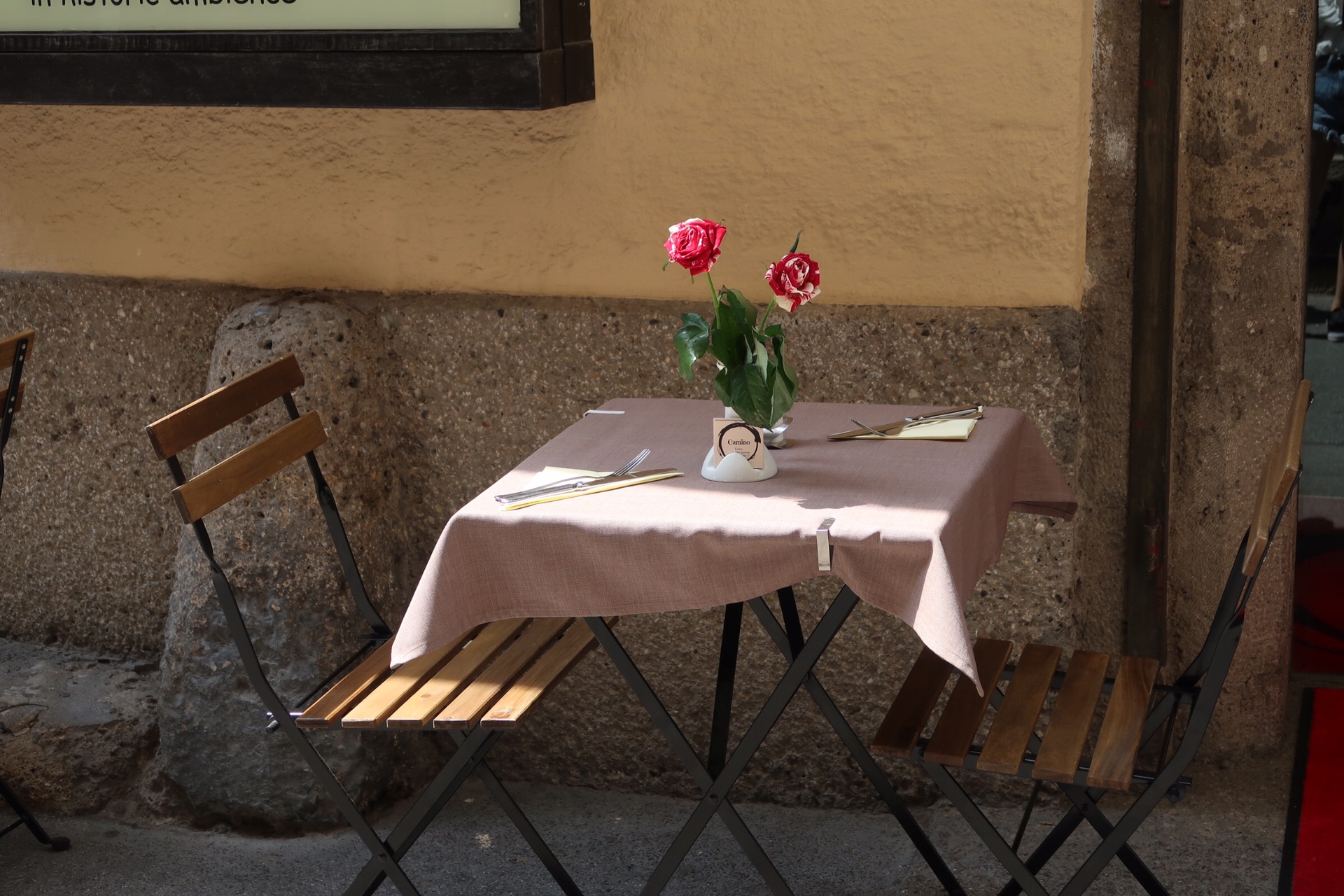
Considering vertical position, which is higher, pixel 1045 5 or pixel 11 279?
pixel 1045 5

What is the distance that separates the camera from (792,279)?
2.52 meters

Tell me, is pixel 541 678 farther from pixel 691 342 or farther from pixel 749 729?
pixel 691 342

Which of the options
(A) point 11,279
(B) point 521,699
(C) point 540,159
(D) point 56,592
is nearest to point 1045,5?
(C) point 540,159

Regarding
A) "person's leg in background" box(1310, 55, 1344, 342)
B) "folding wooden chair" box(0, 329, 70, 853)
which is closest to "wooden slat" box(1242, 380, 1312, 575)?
"person's leg in background" box(1310, 55, 1344, 342)

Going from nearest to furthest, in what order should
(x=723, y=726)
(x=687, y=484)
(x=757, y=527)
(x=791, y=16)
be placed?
(x=757, y=527) → (x=687, y=484) → (x=723, y=726) → (x=791, y=16)

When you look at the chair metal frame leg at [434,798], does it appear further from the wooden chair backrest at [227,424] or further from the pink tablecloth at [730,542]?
the wooden chair backrest at [227,424]

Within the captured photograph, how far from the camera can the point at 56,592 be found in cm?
418

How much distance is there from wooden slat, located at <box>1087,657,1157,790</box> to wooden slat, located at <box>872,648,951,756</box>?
29 centimetres

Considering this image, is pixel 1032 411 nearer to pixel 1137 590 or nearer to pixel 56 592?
pixel 1137 590

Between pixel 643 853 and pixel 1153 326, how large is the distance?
1.70 m

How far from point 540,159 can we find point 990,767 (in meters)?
1.83

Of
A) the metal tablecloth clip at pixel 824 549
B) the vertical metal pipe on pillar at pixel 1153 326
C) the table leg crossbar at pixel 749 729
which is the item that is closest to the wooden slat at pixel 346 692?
the table leg crossbar at pixel 749 729

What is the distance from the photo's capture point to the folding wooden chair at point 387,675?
8.68 feet

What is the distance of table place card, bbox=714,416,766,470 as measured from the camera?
2.55m
